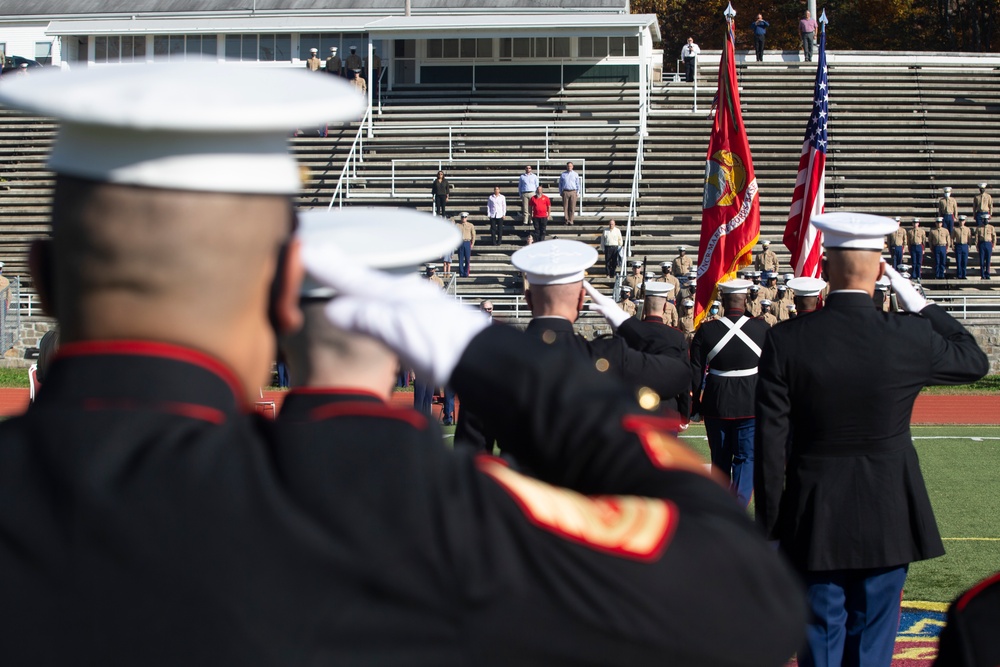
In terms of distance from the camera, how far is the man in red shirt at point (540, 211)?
27.3 m

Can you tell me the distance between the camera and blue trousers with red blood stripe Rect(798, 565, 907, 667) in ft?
15.5

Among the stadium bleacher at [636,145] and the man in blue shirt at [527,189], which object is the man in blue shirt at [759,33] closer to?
the stadium bleacher at [636,145]

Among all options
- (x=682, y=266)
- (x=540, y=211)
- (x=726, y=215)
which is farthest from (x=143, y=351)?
(x=540, y=211)

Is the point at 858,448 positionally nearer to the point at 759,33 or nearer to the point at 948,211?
the point at 948,211

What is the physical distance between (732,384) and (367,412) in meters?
8.92

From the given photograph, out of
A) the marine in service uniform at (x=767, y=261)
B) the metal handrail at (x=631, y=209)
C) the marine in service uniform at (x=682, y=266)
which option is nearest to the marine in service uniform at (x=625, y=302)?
the metal handrail at (x=631, y=209)

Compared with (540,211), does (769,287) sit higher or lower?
lower

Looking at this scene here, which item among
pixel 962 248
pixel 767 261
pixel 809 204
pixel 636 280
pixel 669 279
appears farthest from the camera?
pixel 962 248

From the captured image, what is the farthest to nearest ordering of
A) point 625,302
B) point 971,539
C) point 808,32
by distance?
1. point 808,32
2. point 625,302
3. point 971,539

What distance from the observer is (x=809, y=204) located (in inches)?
475

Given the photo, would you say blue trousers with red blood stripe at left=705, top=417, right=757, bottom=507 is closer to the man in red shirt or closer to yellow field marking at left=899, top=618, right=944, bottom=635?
yellow field marking at left=899, top=618, right=944, bottom=635

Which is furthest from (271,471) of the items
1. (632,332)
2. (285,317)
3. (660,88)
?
(660,88)

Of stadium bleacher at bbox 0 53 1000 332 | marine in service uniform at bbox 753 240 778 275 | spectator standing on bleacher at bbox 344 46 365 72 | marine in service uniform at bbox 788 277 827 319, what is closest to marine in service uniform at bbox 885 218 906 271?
stadium bleacher at bbox 0 53 1000 332

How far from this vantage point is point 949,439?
14.2m
